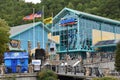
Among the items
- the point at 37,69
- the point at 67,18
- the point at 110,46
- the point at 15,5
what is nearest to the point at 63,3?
the point at 15,5

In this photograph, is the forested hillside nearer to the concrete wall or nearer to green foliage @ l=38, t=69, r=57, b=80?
the concrete wall

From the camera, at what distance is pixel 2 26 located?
136ft

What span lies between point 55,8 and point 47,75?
196 ft

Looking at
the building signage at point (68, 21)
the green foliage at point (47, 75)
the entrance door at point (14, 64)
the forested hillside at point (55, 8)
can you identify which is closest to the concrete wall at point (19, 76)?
the green foliage at point (47, 75)

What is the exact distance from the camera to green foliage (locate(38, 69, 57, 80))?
1221 inches

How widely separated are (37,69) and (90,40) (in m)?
34.2

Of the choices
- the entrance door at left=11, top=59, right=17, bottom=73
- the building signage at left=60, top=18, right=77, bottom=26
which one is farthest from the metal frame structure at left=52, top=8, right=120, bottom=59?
the entrance door at left=11, top=59, right=17, bottom=73

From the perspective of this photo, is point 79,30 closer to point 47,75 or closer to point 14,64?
point 14,64

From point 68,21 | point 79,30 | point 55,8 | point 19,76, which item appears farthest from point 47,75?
point 55,8

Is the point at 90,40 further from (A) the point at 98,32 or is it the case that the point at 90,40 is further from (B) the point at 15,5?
(B) the point at 15,5

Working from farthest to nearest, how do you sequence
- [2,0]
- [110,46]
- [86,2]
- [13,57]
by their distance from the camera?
[2,0], [86,2], [110,46], [13,57]

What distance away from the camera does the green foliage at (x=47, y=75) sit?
3101 centimetres

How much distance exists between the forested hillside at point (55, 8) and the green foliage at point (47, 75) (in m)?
50.3

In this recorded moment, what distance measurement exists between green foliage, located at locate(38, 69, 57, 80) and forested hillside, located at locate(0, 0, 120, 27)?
50.3 m
